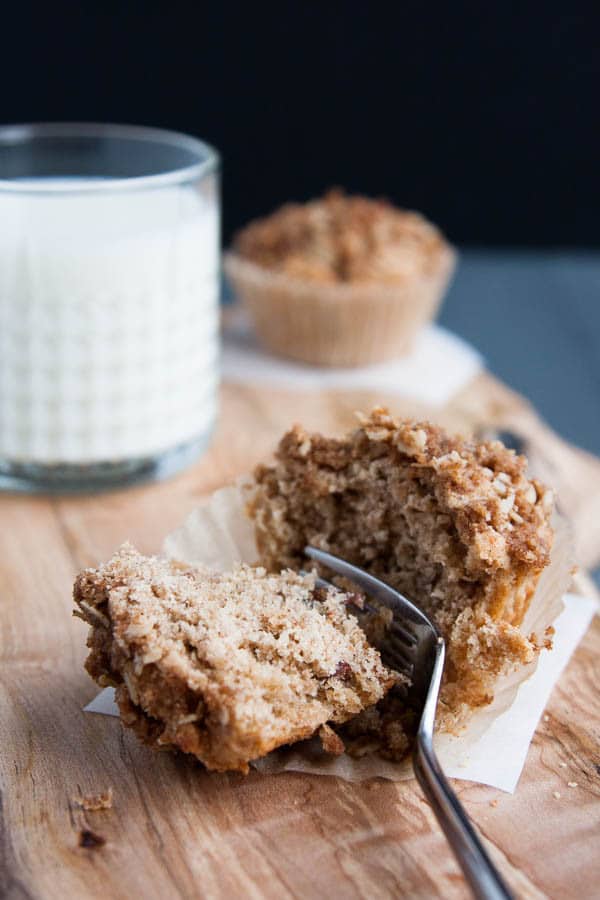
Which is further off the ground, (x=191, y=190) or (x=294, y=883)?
(x=191, y=190)

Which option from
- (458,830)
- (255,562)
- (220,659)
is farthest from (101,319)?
(458,830)

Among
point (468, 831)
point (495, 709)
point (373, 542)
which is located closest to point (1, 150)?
point (373, 542)

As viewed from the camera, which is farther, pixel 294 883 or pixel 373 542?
pixel 373 542

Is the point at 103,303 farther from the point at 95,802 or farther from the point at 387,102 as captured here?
the point at 387,102

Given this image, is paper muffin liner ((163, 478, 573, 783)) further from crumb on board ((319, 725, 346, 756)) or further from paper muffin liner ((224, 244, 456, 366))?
paper muffin liner ((224, 244, 456, 366))

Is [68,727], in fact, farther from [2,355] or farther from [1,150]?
[1,150]

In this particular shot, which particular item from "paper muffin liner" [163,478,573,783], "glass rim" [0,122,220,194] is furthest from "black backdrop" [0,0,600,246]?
Answer: "paper muffin liner" [163,478,573,783]
